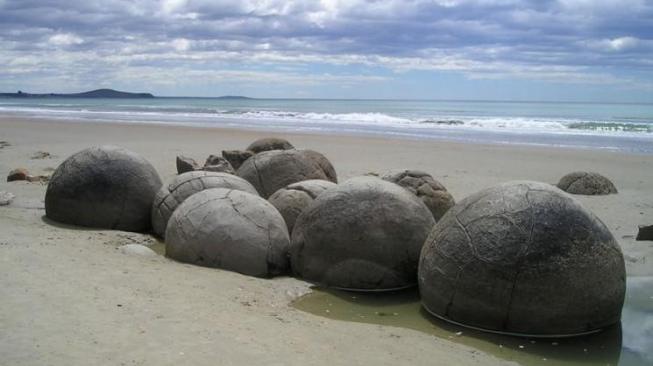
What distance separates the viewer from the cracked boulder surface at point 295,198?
829cm

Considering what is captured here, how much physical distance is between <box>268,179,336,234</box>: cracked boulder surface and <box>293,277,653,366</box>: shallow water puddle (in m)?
1.53

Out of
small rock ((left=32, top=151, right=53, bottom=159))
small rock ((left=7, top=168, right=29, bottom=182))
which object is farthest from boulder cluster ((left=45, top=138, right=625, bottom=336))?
small rock ((left=32, top=151, right=53, bottom=159))

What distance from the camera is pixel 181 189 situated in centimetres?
880

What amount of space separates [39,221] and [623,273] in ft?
23.9

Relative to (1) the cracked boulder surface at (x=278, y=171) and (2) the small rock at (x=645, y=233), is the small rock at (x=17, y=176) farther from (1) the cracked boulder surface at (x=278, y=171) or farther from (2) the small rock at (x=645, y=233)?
(2) the small rock at (x=645, y=233)

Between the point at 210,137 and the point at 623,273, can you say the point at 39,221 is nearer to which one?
the point at 623,273

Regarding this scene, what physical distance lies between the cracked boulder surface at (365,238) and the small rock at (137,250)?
1.88 metres

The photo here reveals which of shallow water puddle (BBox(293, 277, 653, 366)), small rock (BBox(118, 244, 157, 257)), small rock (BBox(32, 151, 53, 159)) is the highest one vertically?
small rock (BBox(32, 151, 53, 159))

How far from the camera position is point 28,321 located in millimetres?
4918

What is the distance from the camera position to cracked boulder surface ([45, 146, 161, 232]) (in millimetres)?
9039

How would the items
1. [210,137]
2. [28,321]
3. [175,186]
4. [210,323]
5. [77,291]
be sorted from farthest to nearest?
[210,137]
[175,186]
[77,291]
[210,323]
[28,321]

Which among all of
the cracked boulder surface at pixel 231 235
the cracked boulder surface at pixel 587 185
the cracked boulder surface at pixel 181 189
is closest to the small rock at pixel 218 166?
the cracked boulder surface at pixel 181 189

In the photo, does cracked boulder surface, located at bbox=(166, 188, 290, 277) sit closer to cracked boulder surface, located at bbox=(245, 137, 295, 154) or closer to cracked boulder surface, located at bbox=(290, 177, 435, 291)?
cracked boulder surface, located at bbox=(290, 177, 435, 291)

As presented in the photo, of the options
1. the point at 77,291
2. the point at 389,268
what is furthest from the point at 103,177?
the point at 389,268
